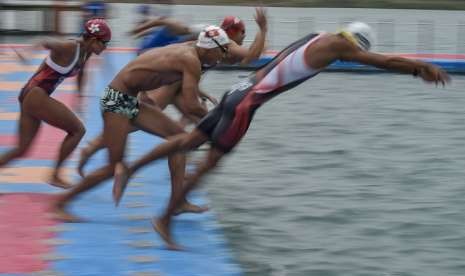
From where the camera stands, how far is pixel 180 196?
6.80 m

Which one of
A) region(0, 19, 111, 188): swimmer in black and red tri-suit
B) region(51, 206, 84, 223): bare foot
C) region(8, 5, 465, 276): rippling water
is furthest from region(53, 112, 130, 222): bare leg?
region(8, 5, 465, 276): rippling water

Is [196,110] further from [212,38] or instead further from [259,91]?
[259,91]

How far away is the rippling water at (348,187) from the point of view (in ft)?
22.0

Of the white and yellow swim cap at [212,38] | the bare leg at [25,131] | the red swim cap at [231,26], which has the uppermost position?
the white and yellow swim cap at [212,38]

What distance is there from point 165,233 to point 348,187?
7.48ft

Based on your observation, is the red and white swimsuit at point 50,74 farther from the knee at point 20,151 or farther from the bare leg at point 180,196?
the bare leg at point 180,196

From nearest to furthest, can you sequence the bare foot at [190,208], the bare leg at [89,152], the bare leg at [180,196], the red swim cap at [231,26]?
1. the bare leg at [180,196]
2. the bare foot at [190,208]
3. the bare leg at [89,152]
4. the red swim cap at [231,26]

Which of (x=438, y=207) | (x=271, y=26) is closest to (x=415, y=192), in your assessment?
(x=438, y=207)

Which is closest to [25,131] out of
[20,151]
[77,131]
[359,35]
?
[20,151]

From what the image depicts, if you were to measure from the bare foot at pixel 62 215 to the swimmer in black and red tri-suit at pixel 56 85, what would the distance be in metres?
Result: 0.82

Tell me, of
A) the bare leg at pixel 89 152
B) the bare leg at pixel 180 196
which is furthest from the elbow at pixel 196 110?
the bare leg at pixel 89 152

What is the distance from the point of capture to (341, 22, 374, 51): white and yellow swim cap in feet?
21.1

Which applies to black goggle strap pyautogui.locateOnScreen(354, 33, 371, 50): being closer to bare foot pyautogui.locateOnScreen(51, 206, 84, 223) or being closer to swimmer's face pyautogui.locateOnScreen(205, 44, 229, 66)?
swimmer's face pyautogui.locateOnScreen(205, 44, 229, 66)

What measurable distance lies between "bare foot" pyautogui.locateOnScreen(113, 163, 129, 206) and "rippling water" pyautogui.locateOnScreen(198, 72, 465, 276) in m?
0.84
